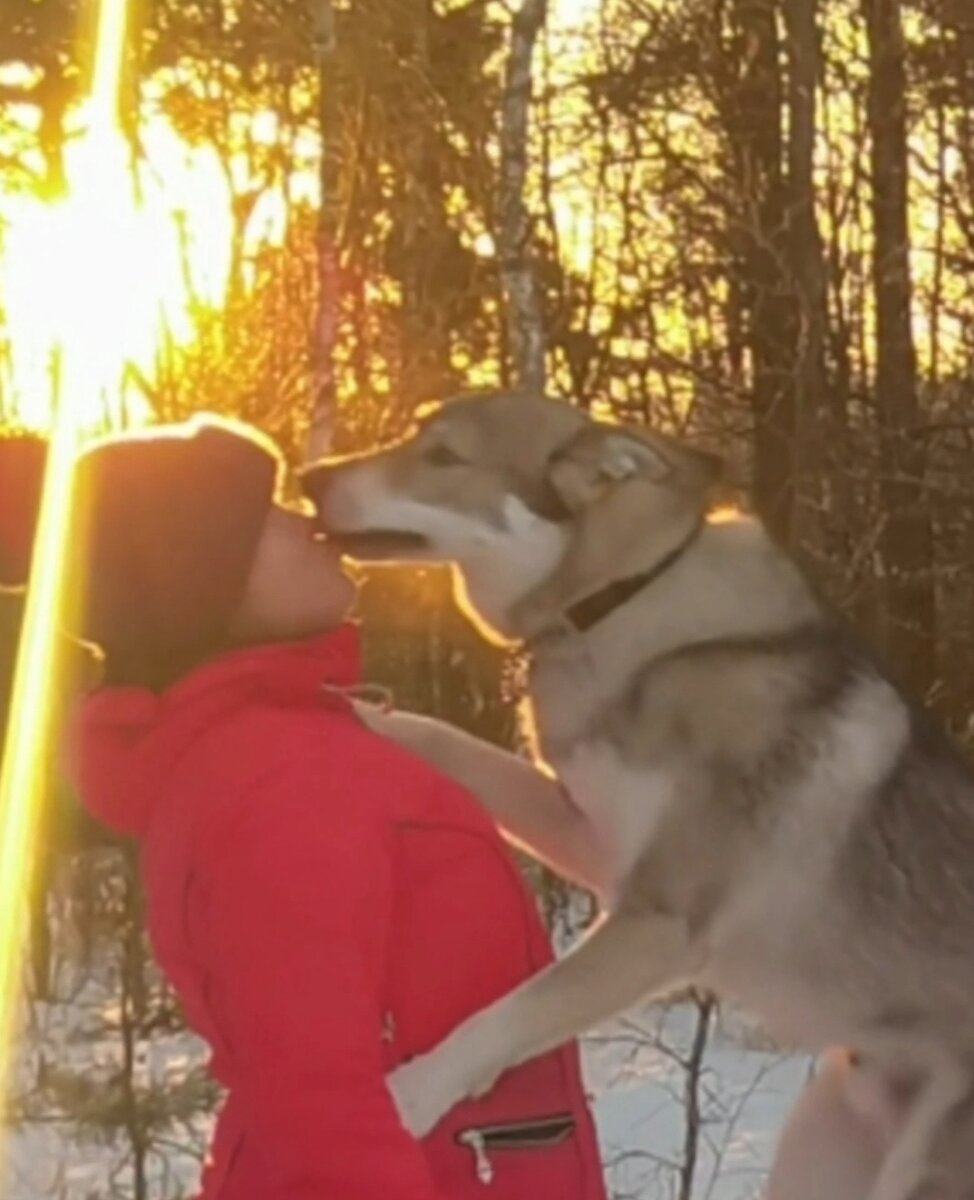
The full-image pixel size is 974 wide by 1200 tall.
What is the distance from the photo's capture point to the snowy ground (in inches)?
211

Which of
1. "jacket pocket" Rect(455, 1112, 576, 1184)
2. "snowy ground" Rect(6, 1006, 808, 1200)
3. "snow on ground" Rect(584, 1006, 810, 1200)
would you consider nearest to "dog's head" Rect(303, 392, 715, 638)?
"jacket pocket" Rect(455, 1112, 576, 1184)

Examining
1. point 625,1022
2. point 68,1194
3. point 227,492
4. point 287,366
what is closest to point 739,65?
point 287,366

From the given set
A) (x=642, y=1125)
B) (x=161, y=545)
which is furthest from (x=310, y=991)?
(x=642, y=1125)

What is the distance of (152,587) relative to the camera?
2.05m

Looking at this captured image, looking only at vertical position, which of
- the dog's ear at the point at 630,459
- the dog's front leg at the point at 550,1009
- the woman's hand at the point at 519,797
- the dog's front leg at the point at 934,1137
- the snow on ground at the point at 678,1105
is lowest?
the snow on ground at the point at 678,1105

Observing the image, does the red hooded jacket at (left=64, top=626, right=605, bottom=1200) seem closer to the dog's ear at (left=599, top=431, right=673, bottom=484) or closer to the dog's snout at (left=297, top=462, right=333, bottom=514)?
the dog's snout at (left=297, top=462, right=333, bottom=514)

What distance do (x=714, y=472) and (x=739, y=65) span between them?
919 cm

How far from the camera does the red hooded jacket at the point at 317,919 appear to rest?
183 cm

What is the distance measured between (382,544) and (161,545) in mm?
1082

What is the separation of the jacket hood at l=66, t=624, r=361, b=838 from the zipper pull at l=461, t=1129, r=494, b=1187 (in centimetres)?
46

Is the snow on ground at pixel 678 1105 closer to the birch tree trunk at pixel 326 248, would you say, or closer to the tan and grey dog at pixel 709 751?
the birch tree trunk at pixel 326 248

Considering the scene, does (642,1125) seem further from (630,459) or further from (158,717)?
(158,717)

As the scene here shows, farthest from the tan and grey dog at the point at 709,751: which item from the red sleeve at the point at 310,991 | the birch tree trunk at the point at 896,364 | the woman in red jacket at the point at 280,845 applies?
the birch tree trunk at the point at 896,364

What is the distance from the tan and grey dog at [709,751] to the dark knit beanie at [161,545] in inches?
33.1
